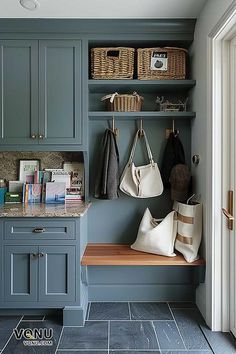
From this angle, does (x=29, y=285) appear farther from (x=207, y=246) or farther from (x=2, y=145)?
(x=207, y=246)

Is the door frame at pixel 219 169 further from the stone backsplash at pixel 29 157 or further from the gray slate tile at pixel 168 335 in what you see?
the stone backsplash at pixel 29 157

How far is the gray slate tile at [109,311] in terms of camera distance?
2.26 meters

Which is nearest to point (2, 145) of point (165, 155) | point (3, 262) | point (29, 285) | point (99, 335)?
point (3, 262)

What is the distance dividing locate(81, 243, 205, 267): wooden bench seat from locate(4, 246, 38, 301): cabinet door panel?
39 cm

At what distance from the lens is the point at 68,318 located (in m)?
2.12

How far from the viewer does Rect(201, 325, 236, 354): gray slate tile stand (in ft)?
6.06

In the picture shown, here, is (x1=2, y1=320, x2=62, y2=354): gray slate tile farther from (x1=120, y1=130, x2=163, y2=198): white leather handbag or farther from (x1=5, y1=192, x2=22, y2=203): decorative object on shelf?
(x1=120, y1=130, x2=163, y2=198): white leather handbag

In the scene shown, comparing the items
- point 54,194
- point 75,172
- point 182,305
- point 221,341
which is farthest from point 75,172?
point 221,341

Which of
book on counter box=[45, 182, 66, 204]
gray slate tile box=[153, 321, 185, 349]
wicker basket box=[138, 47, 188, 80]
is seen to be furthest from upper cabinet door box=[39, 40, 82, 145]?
gray slate tile box=[153, 321, 185, 349]

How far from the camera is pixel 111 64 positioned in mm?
2381

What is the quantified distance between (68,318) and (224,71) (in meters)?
2.12

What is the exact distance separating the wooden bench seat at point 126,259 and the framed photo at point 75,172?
1.93 ft

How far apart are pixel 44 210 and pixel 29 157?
674mm

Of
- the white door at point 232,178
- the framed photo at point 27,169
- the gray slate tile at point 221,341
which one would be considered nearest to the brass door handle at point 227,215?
the white door at point 232,178
